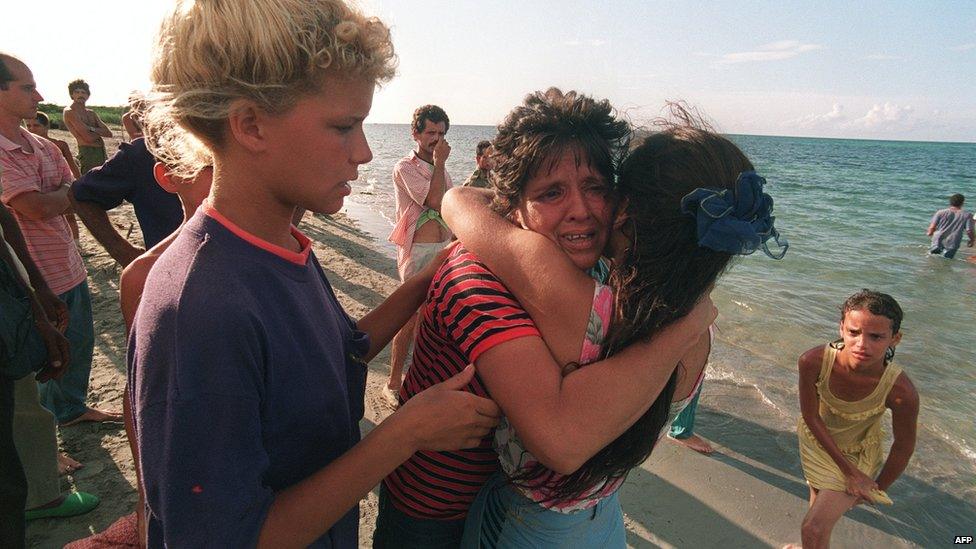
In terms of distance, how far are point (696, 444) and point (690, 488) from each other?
57cm

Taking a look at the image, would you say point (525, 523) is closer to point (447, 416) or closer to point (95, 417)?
point (447, 416)

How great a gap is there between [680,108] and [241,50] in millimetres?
1201

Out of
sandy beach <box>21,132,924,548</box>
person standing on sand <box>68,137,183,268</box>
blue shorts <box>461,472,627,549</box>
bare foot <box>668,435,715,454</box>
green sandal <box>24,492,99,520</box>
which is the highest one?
person standing on sand <box>68,137,183,268</box>

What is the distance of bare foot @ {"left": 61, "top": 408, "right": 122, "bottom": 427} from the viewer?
3.87 metres

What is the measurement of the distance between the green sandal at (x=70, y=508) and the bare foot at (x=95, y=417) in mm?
933

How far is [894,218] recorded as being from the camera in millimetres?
19141

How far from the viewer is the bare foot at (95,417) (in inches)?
152

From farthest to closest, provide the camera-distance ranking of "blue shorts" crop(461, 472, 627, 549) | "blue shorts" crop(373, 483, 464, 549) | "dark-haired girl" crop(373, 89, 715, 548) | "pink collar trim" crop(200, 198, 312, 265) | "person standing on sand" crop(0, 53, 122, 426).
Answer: "person standing on sand" crop(0, 53, 122, 426), "blue shorts" crop(373, 483, 464, 549), "blue shorts" crop(461, 472, 627, 549), "dark-haired girl" crop(373, 89, 715, 548), "pink collar trim" crop(200, 198, 312, 265)

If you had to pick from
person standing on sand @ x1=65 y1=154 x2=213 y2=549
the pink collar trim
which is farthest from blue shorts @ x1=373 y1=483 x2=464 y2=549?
the pink collar trim

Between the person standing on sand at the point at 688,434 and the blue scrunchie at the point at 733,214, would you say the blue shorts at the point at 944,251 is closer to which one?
the person standing on sand at the point at 688,434

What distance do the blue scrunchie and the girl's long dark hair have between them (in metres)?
0.05

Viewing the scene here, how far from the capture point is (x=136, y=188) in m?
3.05

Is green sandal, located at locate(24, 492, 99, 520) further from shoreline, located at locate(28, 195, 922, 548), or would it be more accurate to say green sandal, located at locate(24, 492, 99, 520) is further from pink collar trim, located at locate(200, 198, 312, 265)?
pink collar trim, located at locate(200, 198, 312, 265)

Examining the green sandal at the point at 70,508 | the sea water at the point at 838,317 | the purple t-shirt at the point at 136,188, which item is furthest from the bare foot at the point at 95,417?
the sea water at the point at 838,317
